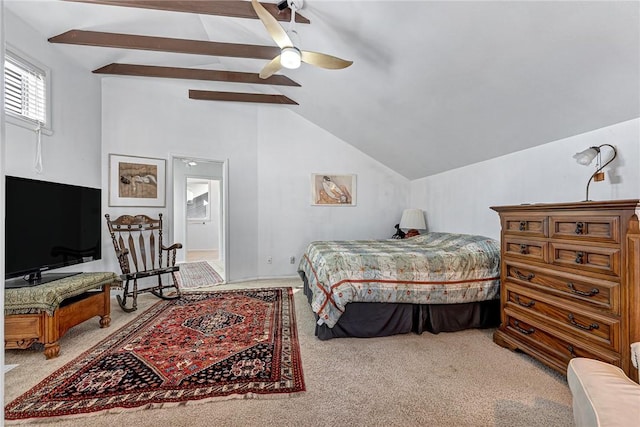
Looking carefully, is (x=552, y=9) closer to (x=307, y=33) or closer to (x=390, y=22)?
(x=390, y=22)

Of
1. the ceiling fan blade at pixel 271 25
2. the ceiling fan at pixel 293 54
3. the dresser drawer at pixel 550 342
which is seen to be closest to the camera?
the dresser drawer at pixel 550 342

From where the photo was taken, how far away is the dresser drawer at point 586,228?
60.6 inches

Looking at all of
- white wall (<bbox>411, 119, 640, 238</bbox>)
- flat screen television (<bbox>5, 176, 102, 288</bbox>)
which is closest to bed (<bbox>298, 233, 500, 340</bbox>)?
white wall (<bbox>411, 119, 640, 238</bbox>)

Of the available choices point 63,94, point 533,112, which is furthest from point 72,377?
point 533,112

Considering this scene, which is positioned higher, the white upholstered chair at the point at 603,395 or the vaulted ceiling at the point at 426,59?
the vaulted ceiling at the point at 426,59

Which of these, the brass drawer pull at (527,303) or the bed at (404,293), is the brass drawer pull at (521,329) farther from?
the bed at (404,293)

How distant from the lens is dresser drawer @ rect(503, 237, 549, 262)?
1.95m

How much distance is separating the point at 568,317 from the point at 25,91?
4.84 meters

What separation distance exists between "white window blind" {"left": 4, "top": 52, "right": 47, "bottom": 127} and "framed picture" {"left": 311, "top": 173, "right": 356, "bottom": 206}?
3413 mm

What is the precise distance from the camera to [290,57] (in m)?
2.22

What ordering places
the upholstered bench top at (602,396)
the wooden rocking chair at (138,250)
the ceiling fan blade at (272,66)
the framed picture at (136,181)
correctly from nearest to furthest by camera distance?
the upholstered bench top at (602,396), the ceiling fan blade at (272,66), the wooden rocking chair at (138,250), the framed picture at (136,181)

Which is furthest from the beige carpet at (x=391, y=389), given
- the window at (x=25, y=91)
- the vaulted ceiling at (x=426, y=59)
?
the window at (x=25, y=91)

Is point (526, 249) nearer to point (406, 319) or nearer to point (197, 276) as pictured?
point (406, 319)

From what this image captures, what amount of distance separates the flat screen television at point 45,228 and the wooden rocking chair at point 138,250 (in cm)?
37
